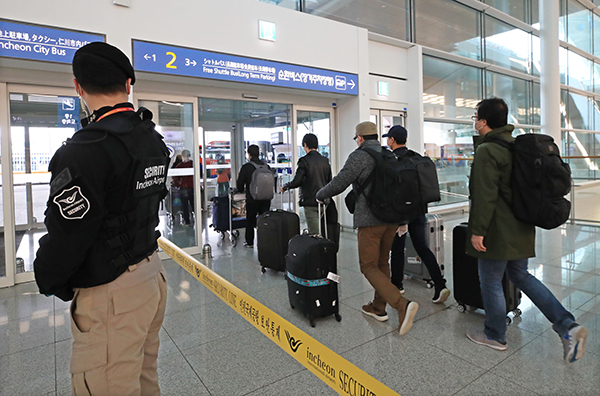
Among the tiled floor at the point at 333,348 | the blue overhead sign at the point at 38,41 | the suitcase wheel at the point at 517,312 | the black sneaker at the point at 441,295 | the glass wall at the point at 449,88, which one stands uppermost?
the glass wall at the point at 449,88

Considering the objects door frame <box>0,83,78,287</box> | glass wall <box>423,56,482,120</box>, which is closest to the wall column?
glass wall <box>423,56,482,120</box>

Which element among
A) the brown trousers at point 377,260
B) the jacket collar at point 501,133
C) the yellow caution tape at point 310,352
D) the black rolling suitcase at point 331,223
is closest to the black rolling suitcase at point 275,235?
the black rolling suitcase at point 331,223

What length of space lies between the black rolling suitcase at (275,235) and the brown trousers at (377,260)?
1.60m

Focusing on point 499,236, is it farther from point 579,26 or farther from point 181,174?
point 579,26

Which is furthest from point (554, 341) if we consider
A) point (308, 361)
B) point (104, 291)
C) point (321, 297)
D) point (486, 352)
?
point (104, 291)

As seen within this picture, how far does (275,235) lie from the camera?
187 inches

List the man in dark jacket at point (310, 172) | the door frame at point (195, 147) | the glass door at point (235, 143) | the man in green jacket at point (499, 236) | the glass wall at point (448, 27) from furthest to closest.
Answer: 1. the glass wall at point (448, 27)
2. the glass door at point (235, 143)
3. the door frame at point (195, 147)
4. the man in dark jacket at point (310, 172)
5. the man in green jacket at point (499, 236)

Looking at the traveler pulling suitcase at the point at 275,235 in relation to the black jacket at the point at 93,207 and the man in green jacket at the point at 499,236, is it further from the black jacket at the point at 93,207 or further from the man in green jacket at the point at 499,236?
the black jacket at the point at 93,207

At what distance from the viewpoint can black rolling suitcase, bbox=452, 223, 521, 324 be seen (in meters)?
3.31

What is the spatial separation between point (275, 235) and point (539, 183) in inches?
118

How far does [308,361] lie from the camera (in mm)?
1714

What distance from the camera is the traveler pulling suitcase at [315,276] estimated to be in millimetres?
3212

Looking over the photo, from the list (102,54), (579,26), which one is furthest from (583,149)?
(102,54)

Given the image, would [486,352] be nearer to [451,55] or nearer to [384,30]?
[384,30]
